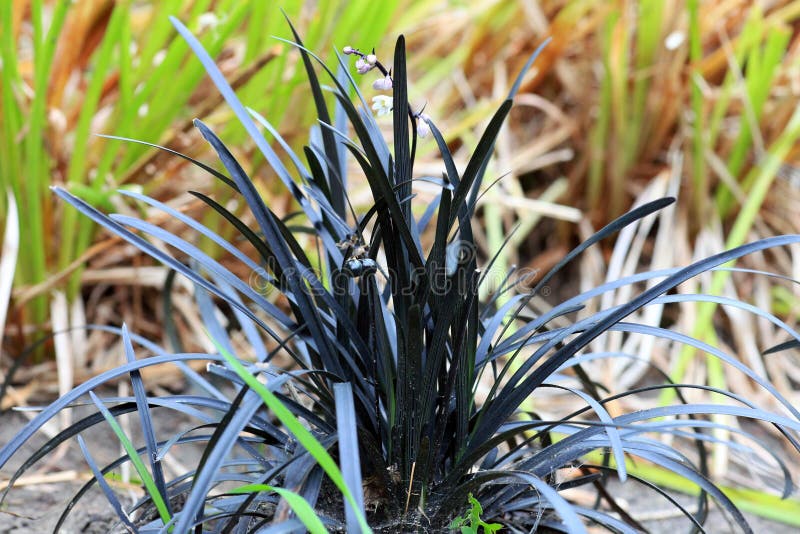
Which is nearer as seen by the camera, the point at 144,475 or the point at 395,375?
the point at 144,475

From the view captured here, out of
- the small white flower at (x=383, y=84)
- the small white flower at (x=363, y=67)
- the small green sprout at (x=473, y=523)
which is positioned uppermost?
the small white flower at (x=363, y=67)

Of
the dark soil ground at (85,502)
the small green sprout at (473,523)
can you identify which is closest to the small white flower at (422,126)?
the small green sprout at (473,523)

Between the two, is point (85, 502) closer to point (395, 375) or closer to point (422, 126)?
point (395, 375)

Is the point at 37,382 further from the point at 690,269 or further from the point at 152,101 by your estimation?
the point at 690,269

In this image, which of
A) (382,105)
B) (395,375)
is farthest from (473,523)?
→ (382,105)

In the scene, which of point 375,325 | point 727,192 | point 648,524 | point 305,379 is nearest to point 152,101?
point 305,379

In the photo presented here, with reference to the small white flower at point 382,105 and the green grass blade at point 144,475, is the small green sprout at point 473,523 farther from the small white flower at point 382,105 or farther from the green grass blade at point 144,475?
the small white flower at point 382,105

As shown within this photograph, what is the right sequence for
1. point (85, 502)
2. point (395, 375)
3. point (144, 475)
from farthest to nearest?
point (85, 502)
point (395, 375)
point (144, 475)

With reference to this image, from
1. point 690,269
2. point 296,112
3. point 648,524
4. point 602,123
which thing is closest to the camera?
point 690,269
